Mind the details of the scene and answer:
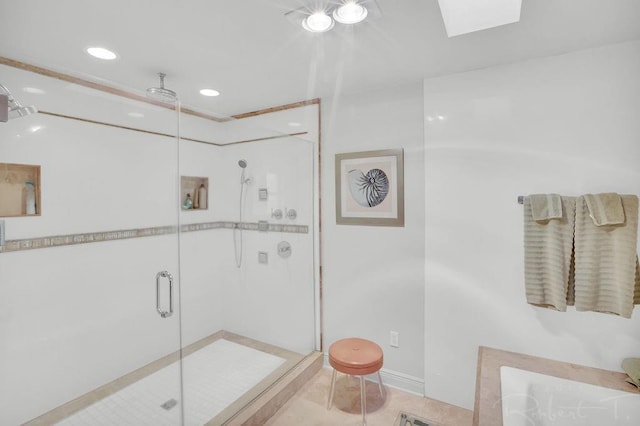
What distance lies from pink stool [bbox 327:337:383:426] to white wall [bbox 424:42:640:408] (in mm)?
455

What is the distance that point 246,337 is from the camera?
274cm

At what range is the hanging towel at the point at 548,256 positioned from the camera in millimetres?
1798

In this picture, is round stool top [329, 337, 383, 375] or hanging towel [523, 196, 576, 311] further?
round stool top [329, 337, 383, 375]

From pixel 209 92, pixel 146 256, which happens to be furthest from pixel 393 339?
pixel 209 92

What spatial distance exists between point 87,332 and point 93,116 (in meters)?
1.27

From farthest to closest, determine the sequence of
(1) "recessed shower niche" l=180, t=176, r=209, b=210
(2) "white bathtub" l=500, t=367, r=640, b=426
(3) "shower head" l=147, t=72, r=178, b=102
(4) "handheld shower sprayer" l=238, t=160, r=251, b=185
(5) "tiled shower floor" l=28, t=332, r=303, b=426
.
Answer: (4) "handheld shower sprayer" l=238, t=160, r=251, b=185 → (1) "recessed shower niche" l=180, t=176, r=209, b=210 → (3) "shower head" l=147, t=72, r=178, b=102 → (5) "tiled shower floor" l=28, t=332, r=303, b=426 → (2) "white bathtub" l=500, t=367, r=640, b=426

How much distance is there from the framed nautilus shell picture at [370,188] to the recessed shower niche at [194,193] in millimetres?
1039

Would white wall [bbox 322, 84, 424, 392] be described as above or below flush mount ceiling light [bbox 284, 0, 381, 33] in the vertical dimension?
below

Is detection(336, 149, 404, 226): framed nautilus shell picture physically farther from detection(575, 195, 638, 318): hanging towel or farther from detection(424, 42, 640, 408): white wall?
detection(575, 195, 638, 318): hanging towel

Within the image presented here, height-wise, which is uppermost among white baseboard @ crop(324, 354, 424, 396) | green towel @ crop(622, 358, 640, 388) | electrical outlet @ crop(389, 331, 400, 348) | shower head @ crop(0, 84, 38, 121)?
shower head @ crop(0, 84, 38, 121)

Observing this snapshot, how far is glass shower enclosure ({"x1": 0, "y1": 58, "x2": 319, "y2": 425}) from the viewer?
170cm

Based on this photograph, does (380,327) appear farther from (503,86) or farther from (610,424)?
(503,86)

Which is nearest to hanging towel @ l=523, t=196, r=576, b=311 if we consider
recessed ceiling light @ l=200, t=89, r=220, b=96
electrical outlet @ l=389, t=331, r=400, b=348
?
electrical outlet @ l=389, t=331, r=400, b=348

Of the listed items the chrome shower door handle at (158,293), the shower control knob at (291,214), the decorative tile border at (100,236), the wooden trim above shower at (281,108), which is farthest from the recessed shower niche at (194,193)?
the wooden trim above shower at (281,108)
